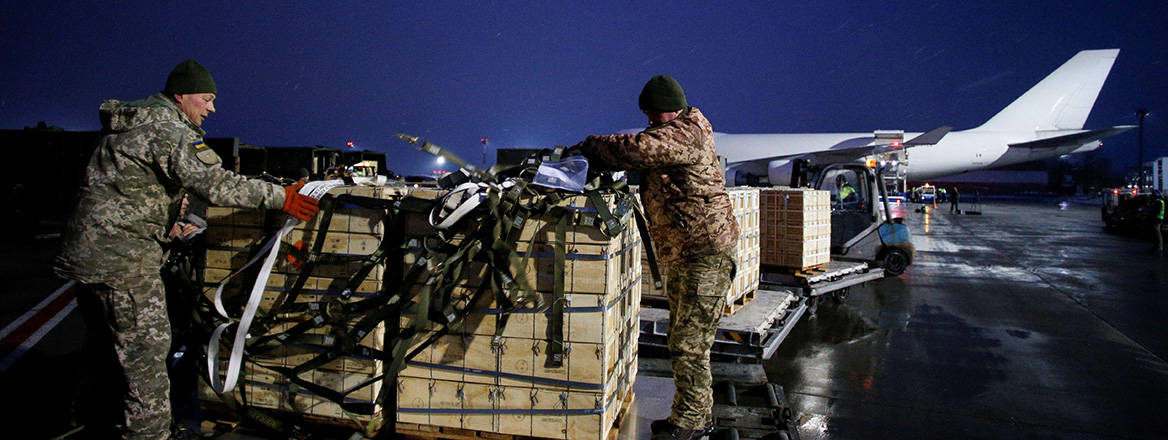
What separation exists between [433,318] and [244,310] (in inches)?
40.1

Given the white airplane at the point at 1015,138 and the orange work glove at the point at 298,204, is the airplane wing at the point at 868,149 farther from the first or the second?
the orange work glove at the point at 298,204

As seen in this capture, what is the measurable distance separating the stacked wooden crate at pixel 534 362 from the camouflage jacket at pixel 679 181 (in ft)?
1.10

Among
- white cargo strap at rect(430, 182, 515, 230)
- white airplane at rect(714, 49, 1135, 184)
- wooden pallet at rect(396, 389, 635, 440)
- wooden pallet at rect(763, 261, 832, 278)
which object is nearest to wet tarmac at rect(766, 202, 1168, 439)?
wooden pallet at rect(763, 261, 832, 278)

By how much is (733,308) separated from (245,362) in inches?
168

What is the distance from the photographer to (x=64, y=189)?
1742cm

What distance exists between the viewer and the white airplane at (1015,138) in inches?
1267

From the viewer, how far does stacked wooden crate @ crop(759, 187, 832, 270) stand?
7.80 m

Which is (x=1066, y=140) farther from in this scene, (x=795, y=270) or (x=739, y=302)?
(x=739, y=302)

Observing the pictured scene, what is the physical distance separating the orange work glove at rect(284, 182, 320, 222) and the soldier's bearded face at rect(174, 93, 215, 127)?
30.8 inches

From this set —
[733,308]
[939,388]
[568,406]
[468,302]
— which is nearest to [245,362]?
[468,302]

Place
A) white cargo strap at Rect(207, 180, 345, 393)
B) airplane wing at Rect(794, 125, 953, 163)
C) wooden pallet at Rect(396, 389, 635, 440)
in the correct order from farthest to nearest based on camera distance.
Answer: airplane wing at Rect(794, 125, 953, 163) < wooden pallet at Rect(396, 389, 635, 440) < white cargo strap at Rect(207, 180, 345, 393)

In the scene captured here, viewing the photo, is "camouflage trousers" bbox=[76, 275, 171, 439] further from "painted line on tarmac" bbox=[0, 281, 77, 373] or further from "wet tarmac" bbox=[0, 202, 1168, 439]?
"painted line on tarmac" bbox=[0, 281, 77, 373]

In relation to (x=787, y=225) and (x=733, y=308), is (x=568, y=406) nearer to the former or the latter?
(x=733, y=308)

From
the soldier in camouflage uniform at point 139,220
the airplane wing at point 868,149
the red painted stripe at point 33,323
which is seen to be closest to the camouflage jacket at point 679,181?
the soldier in camouflage uniform at point 139,220
